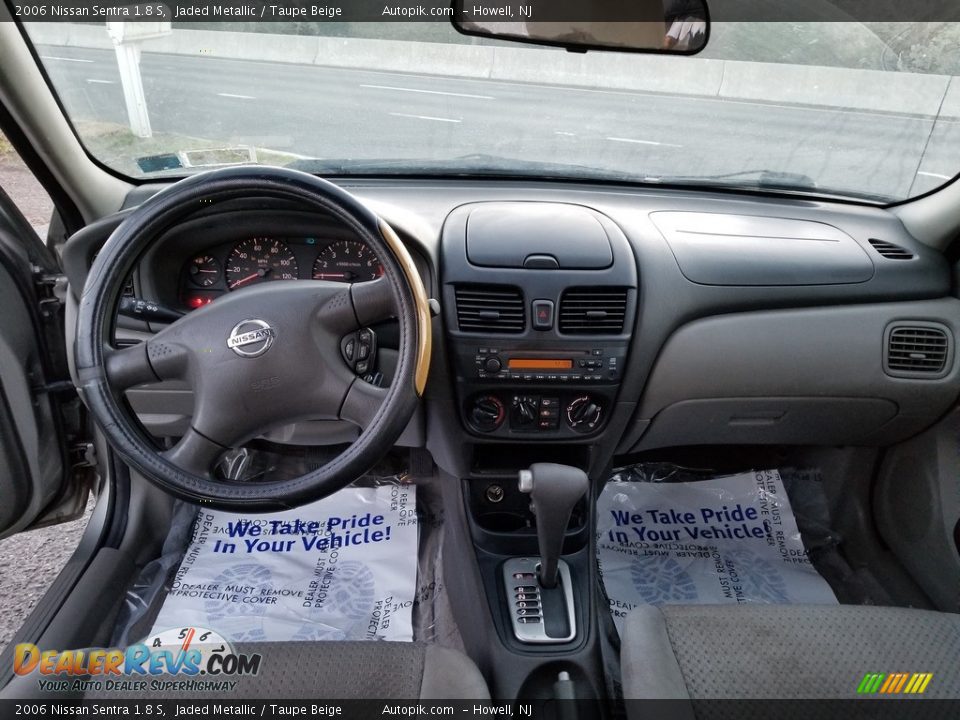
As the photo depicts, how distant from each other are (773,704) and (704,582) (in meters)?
0.92

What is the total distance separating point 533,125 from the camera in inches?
82.4

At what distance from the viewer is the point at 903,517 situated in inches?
84.9

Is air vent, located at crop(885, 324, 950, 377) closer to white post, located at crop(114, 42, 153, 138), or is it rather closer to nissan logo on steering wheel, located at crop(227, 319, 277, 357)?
nissan logo on steering wheel, located at crop(227, 319, 277, 357)

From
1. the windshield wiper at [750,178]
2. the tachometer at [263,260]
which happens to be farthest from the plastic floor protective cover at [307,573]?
the windshield wiper at [750,178]

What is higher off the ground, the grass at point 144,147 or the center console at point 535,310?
the grass at point 144,147

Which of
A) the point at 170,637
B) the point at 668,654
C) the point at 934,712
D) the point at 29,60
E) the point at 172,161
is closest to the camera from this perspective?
the point at 934,712

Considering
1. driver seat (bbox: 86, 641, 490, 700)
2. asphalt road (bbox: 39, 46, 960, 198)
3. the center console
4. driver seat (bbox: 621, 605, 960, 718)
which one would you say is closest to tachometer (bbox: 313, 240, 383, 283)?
the center console

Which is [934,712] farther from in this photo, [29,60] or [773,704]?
[29,60]

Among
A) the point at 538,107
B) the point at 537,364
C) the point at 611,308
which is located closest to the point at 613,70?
the point at 538,107

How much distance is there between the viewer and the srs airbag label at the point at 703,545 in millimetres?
2104

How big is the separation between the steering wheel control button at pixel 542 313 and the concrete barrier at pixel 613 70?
82 centimetres

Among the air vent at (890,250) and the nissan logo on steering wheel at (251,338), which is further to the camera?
the air vent at (890,250)

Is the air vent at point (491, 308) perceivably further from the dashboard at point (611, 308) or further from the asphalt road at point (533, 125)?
the asphalt road at point (533, 125)

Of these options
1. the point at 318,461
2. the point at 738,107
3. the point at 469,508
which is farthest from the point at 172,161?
the point at 738,107
